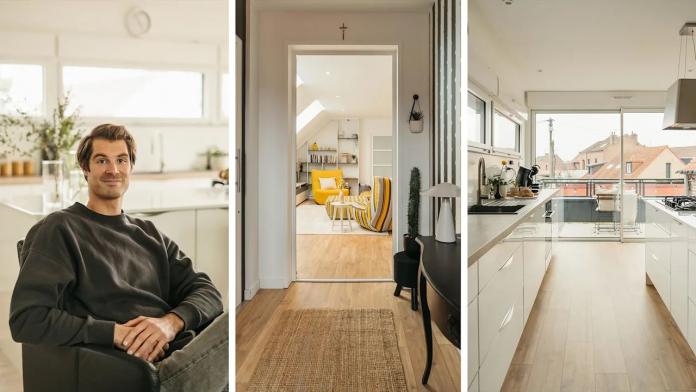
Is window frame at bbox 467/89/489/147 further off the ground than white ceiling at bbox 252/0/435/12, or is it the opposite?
white ceiling at bbox 252/0/435/12

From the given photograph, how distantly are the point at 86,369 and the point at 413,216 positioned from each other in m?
1.23

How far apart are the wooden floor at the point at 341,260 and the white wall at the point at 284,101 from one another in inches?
19.8

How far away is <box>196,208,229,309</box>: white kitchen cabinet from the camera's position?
1.28m

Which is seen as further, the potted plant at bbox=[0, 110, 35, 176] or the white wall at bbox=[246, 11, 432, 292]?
the white wall at bbox=[246, 11, 432, 292]

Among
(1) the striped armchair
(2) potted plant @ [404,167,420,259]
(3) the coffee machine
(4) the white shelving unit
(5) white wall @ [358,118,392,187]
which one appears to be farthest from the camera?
(4) the white shelving unit

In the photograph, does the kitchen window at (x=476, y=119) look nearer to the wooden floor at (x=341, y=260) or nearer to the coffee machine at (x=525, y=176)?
the coffee machine at (x=525, y=176)

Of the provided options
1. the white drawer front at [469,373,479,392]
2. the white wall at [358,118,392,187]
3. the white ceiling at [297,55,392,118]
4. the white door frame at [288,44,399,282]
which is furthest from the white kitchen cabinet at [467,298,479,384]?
the white wall at [358,118,392,187]

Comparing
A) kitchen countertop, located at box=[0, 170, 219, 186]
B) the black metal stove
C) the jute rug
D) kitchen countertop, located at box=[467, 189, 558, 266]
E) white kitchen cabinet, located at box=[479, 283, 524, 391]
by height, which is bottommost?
the jute rug

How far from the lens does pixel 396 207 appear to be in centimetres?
174

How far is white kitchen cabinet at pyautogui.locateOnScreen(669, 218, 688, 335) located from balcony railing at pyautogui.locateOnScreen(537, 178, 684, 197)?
10 cm

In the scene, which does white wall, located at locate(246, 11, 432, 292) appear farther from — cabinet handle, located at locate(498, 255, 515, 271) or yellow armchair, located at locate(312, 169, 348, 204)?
yellow armchair, located at locate(312, 169, 348, 204)

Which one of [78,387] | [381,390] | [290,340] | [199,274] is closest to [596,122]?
[381,390]

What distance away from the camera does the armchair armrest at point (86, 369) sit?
3.46 ft

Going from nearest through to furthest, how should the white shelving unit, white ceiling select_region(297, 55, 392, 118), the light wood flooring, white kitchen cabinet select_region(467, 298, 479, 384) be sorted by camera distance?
white kitchen cabinet select_region(467, 298, 479, 384) < the light wood flooring < white ceiling select_region(297, 55, 392, 118) < the white shelving unit
